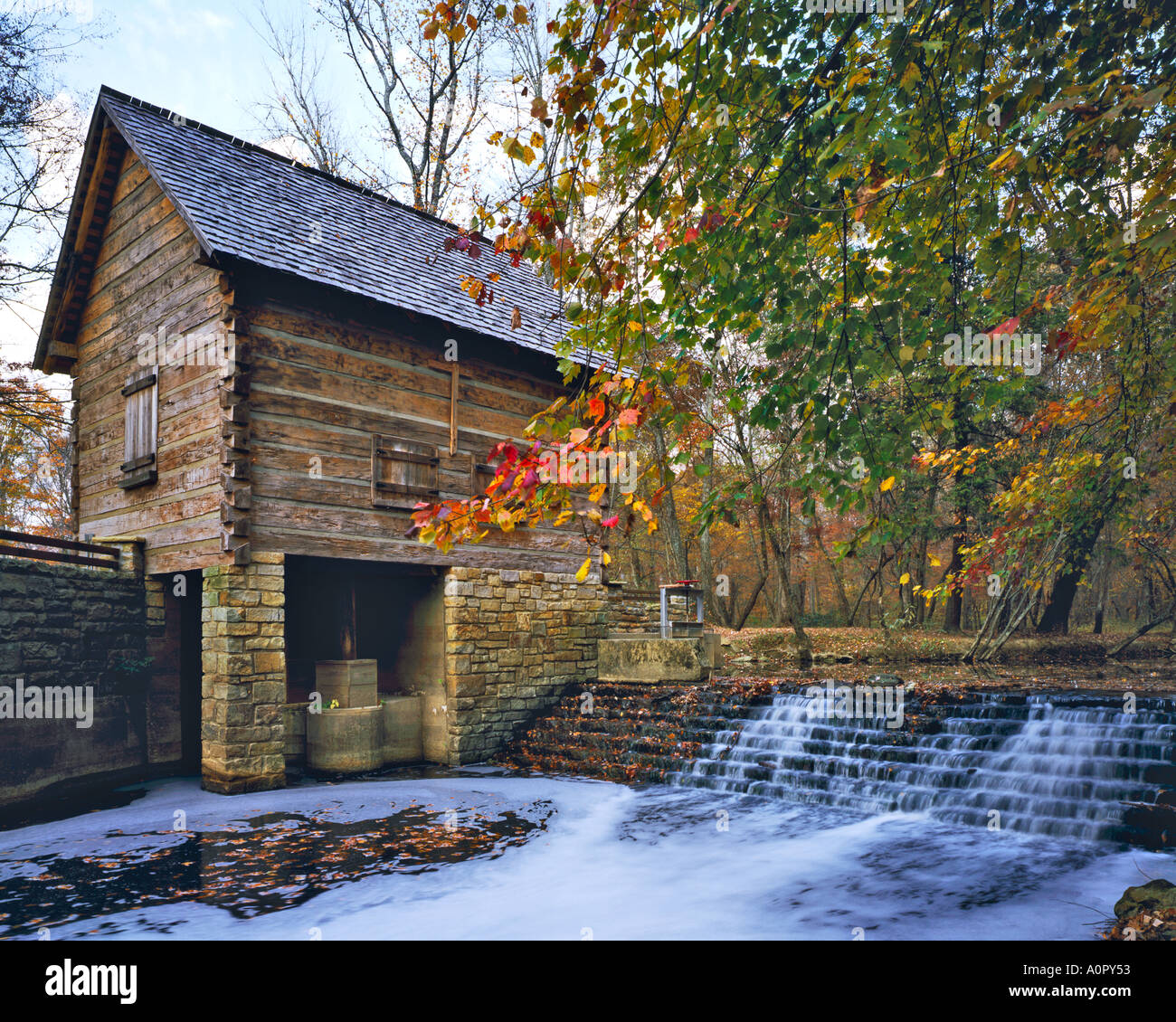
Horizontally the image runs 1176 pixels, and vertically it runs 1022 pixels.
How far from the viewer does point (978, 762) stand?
8.48m

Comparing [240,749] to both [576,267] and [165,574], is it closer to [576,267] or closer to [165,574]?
[165,574]

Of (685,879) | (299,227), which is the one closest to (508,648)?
(685,879)

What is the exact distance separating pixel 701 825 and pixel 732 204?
5.93m

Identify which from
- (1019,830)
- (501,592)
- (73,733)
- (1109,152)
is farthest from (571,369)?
(73,733)

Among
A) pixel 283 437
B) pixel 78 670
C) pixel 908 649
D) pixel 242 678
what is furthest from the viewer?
pixel 908 649

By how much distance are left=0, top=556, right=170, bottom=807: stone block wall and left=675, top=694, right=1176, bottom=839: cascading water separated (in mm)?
7133

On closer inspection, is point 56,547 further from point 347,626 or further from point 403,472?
point 403,472

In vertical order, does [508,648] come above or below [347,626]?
below

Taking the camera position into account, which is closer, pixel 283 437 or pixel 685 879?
pixel 685 879

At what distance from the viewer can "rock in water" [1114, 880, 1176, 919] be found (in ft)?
14.6

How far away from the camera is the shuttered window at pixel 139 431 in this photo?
10680 millimetres

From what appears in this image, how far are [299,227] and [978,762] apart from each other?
11.1m

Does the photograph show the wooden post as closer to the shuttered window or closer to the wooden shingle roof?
the shuttered window
